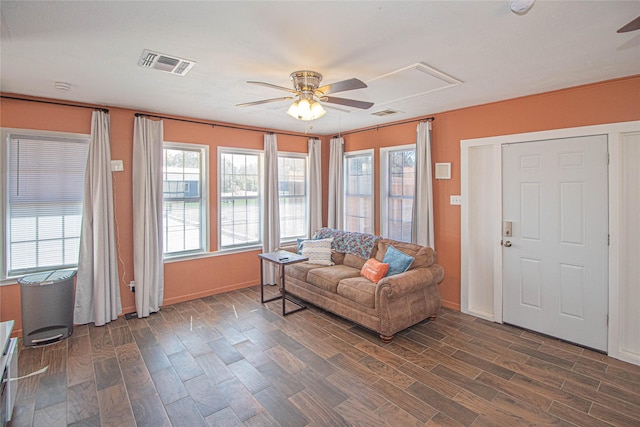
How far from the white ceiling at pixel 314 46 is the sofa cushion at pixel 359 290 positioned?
7.02 ft

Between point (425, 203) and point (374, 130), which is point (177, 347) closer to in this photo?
point (425, 203)

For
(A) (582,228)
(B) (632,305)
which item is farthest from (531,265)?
(B) (632,305)

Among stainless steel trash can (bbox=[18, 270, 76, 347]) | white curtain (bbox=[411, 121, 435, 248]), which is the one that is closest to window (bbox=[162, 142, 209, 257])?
stainless steel trash can (bbox=[18, 270, 76, 347])

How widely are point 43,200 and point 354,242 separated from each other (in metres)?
3.85

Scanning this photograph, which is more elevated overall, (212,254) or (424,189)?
(424,189)

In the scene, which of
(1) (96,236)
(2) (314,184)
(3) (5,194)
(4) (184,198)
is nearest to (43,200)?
(3) (5,194)

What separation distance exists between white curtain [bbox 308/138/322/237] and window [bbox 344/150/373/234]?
0.50m

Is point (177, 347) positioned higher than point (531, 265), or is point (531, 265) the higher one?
point (531, 265)

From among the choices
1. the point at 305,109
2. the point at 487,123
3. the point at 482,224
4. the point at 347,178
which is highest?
the point at 487,123

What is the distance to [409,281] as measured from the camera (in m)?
3.43

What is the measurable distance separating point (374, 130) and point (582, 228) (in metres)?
3.11

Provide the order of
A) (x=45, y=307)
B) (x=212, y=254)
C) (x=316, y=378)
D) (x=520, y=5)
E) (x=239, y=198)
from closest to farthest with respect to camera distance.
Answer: (x=520, y=5) → (x=316, y=378) → (x=45, y=307) → (x=212, y=254) → (x=239, y=198)

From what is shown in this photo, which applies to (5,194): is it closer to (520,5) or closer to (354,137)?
(354,137)

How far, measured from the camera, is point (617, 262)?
297 cm
